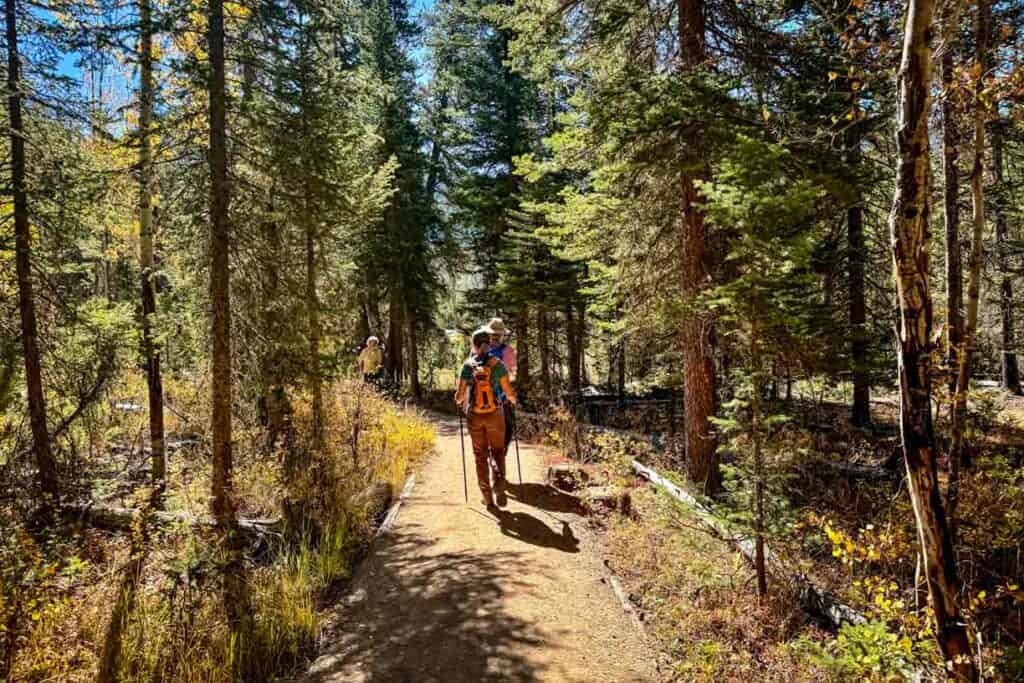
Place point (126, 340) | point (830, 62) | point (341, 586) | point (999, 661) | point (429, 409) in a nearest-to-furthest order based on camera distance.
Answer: point (999, 661)
point (341, 586)
point (830, 62)
point (126, 340)
point (429, 409)

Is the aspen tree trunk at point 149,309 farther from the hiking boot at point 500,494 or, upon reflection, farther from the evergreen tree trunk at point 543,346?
the evergreen tree trunk at point 543,346

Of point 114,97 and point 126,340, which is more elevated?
point 114,97

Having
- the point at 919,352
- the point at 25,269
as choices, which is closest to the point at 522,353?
the point at 25,269

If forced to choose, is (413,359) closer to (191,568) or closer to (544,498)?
(544,498)

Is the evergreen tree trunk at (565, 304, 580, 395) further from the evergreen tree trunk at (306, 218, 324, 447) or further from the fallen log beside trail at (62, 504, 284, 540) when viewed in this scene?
the fallen log beside trail at (62, 504, 284, 540)

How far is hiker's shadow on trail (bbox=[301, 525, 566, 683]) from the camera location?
4469 mm

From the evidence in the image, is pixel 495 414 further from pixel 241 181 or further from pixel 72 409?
pixel 72 409

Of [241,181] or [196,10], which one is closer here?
[196,10]

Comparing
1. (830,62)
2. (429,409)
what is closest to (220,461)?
(830,62)

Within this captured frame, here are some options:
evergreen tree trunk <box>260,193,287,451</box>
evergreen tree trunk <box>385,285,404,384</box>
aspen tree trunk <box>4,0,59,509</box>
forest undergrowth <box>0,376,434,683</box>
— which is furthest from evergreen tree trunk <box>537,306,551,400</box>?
aspen tree trunk <box>4,0,59,509</box>

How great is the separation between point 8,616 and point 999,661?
6.68 meters

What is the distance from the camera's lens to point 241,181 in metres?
6.95

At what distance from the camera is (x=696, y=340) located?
859 cm

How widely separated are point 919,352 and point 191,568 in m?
5.81
